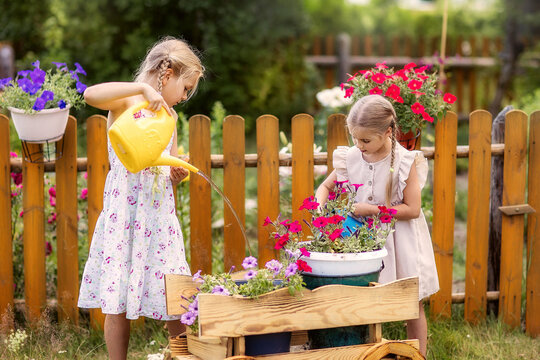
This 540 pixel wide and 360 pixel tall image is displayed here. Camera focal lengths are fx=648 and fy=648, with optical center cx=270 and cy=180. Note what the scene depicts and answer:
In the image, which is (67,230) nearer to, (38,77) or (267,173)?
(38,77)

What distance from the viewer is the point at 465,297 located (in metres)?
3.56

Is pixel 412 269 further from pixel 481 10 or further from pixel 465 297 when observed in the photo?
pixel 481 10

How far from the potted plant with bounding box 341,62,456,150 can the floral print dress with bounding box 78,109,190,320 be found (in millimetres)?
987

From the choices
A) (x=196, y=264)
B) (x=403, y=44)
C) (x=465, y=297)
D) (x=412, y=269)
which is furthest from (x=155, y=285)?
(x=403, y=44)

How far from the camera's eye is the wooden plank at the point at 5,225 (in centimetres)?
328

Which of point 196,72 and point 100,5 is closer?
point 196,72

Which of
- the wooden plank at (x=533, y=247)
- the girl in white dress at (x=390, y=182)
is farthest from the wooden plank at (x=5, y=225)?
the wooden plank at (x=533, y=247)

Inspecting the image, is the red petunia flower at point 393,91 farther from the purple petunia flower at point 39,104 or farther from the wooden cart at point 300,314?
the purple petunia flower at point 39,104

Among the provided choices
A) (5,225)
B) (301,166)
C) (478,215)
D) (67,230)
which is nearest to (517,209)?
(478,215)

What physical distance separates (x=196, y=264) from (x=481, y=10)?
548 inches

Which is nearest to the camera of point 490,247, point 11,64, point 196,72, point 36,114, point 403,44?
point 196,72

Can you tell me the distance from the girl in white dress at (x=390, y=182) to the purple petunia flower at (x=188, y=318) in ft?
2.49

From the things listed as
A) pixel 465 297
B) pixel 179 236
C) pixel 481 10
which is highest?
pixel 481 10

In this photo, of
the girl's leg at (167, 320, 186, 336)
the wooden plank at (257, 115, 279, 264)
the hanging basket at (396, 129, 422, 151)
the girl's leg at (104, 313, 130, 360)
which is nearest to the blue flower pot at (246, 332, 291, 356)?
the girl's leg at (167, 320, 186, 336)
